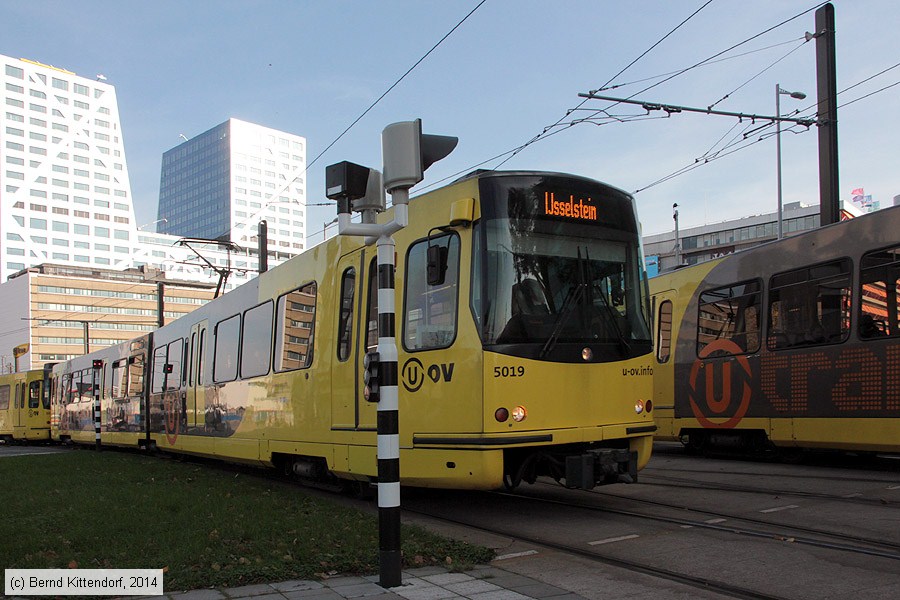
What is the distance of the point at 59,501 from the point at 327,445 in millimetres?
3148

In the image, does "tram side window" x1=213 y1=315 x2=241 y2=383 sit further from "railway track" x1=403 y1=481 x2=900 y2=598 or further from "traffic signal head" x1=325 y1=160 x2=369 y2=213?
"traffic signal head" x1=325 y1=160 x2=369 y2=213

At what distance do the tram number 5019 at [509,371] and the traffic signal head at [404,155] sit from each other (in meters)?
2.27

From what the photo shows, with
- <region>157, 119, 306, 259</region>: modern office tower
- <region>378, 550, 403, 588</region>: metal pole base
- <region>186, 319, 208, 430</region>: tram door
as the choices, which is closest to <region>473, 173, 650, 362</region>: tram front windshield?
<region>378, 550, 403, 588</region>: metal pole base

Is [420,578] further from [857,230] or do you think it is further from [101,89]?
[101,89]

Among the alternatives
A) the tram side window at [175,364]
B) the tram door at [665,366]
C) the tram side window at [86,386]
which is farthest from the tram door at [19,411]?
the tram door at [665,366]

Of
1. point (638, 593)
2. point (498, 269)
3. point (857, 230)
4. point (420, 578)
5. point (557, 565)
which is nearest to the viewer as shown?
point (638, 593)

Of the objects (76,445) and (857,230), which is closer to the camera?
(857,230)

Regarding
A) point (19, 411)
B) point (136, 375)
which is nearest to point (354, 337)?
point (136, 375)

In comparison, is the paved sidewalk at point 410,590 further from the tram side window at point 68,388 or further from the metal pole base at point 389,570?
the tram side window at point 68,388

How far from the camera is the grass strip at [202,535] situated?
18.5ft

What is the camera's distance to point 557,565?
19.2ft

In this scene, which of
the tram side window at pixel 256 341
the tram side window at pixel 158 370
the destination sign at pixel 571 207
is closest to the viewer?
the destination sign at pixel 571 207

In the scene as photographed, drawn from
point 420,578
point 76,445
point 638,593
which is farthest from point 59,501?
point 76,445

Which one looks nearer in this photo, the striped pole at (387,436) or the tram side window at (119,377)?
the striped pole at (387,436)
